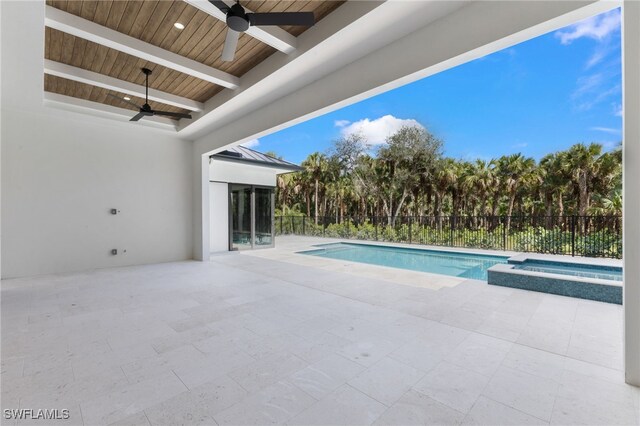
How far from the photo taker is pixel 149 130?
688cm

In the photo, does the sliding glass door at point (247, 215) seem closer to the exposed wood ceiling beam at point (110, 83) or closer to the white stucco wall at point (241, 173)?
the white stucco wall at point (241, 173)

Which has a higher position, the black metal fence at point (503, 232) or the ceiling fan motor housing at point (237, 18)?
the ceiling fan motor housing at point (237, 18)

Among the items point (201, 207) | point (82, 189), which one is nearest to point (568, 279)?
point (201, 207)

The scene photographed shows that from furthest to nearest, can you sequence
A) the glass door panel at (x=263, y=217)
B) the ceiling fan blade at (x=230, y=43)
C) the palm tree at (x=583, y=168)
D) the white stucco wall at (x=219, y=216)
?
the palm tree at (x=583, y=168) < the glass door panel at (x=263, y=217) < the white stucco wall at (x=219, y=216) < the ceiling fan blade at (x=230, y=43)

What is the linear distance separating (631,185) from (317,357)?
2.64 m

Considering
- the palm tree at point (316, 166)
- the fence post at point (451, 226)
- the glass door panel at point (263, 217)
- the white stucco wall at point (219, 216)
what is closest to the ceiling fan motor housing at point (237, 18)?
the white stucco wall at point (219, 216)

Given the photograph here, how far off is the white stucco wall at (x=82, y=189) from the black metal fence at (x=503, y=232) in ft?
24.9

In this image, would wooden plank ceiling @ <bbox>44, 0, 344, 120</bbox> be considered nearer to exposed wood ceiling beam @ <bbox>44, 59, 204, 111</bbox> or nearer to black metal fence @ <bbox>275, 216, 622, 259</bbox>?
exposed wood ceiling beam @ <bbox>44, 59, 204, 111</bbox>

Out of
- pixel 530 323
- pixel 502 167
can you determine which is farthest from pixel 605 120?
pixel 530 323

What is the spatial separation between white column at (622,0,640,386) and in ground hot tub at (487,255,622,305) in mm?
2159

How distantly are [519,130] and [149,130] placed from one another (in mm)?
34443

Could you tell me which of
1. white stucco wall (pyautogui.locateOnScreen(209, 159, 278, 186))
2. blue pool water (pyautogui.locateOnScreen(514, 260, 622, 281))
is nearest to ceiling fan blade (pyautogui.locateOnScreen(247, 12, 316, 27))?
blue pool water (pyautogui.locateOnScreen(514, 260, 622, 281))

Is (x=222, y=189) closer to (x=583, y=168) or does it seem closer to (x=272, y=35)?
(x=272, y=35)

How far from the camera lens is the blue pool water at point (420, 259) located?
693 cm
